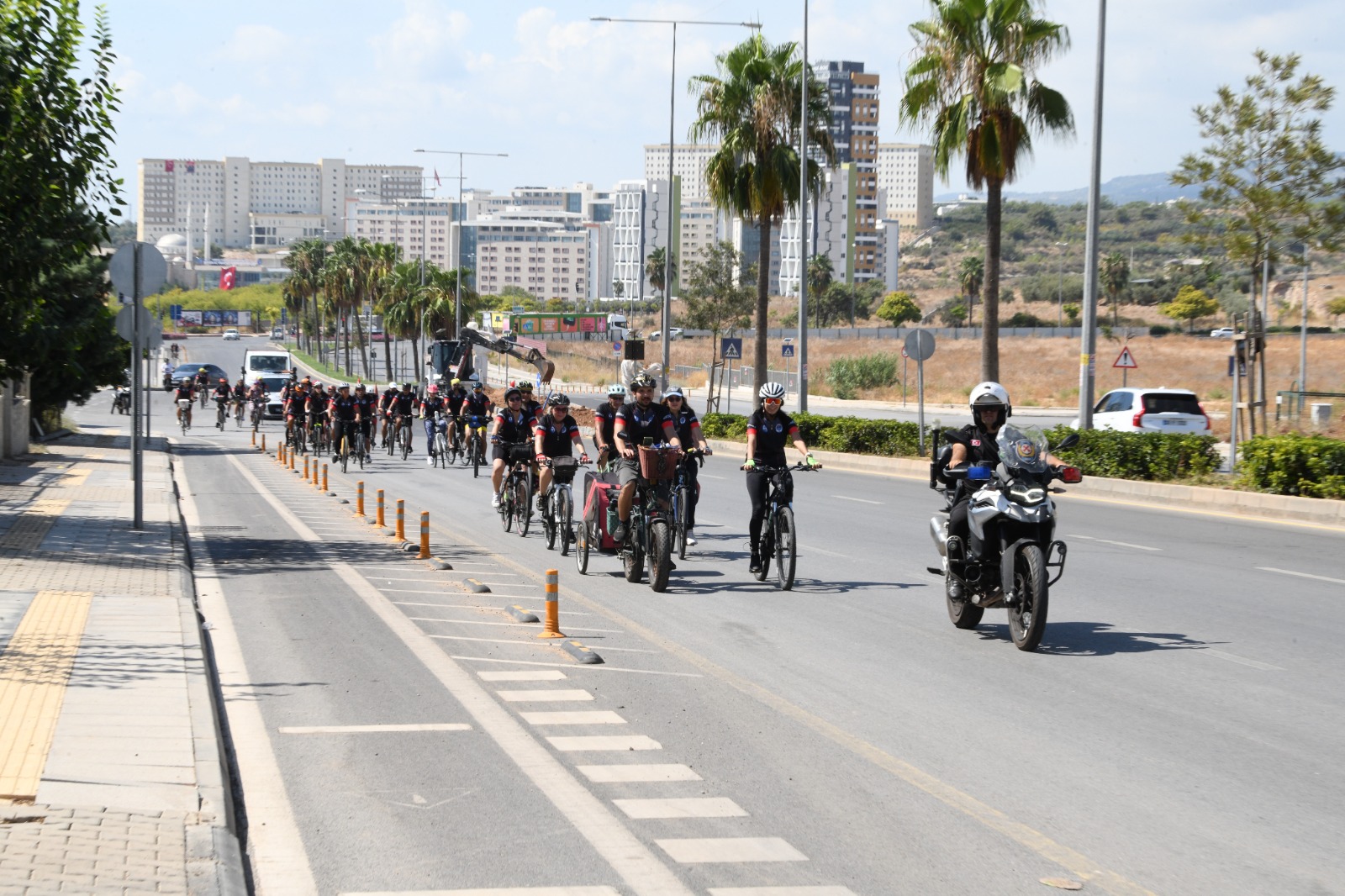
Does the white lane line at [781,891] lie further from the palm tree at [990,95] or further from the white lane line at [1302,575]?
the palm tree at [990,95]

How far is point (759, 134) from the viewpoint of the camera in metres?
40.0

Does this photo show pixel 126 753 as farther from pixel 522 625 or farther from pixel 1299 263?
pixel 1299 263

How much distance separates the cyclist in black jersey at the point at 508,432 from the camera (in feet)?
61.9

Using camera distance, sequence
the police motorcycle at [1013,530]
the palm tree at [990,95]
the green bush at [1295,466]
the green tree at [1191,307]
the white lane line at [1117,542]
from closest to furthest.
→ the police motorcycle at [1013,530] → the white lane line at [1117,542] → the green bush at [1295,466] → the palm tree at [990,95] → the green tree at [1191,307]

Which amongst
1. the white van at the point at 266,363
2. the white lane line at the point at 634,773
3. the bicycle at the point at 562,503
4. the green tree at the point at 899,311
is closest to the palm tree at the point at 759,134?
the bicycle at the point at 562,503

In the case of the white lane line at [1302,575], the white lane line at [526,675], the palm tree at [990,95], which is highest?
the palm tree at [990,95]

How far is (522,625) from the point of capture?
11242 mm

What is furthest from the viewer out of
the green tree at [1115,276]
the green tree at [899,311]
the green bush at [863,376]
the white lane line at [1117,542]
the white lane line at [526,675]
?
the green tree at [899,311]

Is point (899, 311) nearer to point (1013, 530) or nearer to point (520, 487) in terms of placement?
point (520, 487)

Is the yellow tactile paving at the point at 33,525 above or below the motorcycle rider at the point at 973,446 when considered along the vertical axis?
below

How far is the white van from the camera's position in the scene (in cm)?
6225

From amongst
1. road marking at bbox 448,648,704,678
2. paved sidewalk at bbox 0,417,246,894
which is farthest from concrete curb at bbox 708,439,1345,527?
paved sidewalk at bbox 0,417,246,894

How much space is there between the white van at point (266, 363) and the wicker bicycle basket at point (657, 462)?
51.3 metres

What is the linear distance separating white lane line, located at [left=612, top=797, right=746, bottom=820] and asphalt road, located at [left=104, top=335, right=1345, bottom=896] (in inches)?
0.9
